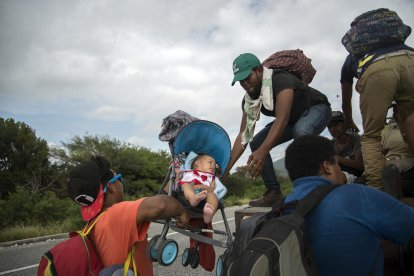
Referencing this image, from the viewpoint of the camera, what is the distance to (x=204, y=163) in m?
3.22

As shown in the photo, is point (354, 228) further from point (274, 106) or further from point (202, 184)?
point (202, 184)

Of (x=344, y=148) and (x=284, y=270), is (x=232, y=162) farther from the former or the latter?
(x=284, y=270)

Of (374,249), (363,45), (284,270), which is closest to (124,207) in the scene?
(284,270)

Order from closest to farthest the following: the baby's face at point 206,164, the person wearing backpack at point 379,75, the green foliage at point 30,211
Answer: the person wearing backpack at point 379,75
the baby's face at point 206,164
the green foliage at point 30,211

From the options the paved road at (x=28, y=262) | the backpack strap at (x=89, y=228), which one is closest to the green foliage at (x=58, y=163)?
the paved road at (x=28, y=262)

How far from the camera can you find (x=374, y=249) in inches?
60.1

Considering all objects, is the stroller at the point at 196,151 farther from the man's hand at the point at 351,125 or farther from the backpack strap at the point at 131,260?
the man's hand at the point at 351,125

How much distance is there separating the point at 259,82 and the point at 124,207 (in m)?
1.55

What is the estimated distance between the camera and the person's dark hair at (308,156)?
1.80 metres

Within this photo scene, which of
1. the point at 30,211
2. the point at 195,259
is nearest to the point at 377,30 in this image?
the point at 195,259

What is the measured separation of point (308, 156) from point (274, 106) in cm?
102

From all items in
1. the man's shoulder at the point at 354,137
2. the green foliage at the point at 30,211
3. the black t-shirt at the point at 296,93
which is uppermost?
the black t-shirt at the point at 296,93

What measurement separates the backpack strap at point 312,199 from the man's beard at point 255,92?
1.37m

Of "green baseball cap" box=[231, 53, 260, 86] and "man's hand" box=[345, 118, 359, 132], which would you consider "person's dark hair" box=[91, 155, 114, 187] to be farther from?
"man's hand" box=[345, 118, 359, 132]
